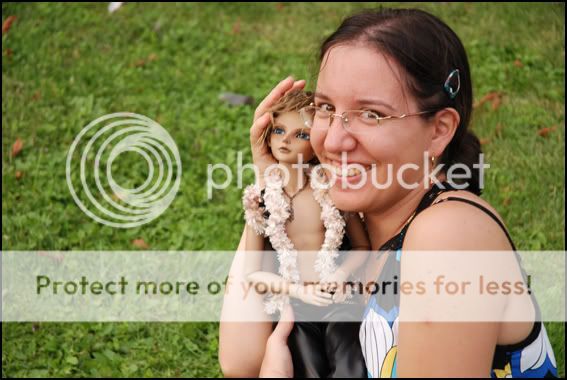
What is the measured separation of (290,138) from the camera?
122 inches

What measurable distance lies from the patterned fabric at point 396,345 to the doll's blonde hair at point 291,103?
0.77 meters

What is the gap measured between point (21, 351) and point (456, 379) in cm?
318

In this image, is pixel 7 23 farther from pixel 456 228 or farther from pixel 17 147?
pixel 456 228

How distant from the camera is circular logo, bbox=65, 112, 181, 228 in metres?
5.54

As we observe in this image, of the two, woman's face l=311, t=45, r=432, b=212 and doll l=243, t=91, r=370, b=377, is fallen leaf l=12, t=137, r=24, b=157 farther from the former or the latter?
woman's face l=311, t=45, r=432, b=212

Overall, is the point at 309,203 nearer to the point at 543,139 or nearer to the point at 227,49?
the point at 543,139

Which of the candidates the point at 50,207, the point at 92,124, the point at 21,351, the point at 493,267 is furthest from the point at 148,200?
the point at 493,267

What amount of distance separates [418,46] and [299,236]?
1219mm

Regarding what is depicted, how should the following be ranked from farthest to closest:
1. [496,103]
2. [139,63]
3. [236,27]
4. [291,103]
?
[236,27], [139,63], [496,103], [291,103]

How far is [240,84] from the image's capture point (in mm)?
7160

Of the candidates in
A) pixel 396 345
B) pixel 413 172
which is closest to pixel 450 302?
pixel 396 345

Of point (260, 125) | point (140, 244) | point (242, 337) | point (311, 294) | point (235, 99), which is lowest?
point (140, 244)

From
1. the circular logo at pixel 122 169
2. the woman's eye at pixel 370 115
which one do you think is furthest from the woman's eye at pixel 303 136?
the circular logo at pixel 122 169

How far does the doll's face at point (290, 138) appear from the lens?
3066 mm
